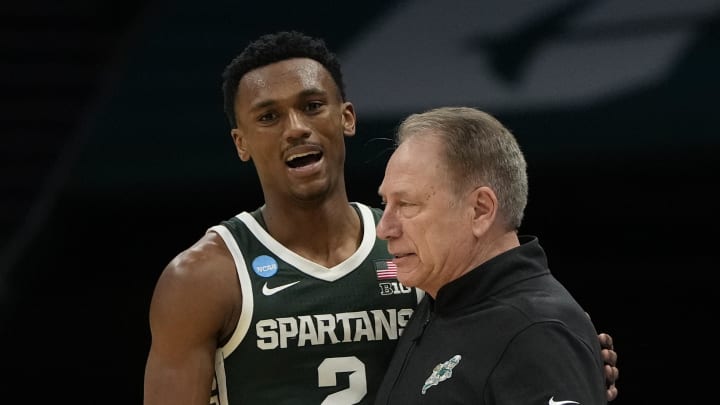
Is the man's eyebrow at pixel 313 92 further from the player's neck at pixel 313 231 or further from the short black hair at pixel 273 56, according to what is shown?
the player's neck at pixel 313 231

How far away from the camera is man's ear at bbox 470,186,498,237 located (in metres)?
2.29

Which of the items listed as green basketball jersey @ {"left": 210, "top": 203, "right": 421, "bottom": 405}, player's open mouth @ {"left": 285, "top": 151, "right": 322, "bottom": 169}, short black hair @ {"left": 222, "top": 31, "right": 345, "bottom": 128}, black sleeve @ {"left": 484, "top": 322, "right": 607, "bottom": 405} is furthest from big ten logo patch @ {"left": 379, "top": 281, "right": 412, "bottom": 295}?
black sleeve @ {"left": 484, "top": 322, "right": 607, "bottom": 405}

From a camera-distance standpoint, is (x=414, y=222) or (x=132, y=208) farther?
(x=132, y=208)

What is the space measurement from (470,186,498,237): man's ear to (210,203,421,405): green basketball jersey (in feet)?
1.81

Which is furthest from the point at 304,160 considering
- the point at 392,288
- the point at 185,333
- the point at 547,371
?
the point at 547,371

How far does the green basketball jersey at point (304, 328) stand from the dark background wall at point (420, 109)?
2169mm

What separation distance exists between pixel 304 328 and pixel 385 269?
0.28 meters

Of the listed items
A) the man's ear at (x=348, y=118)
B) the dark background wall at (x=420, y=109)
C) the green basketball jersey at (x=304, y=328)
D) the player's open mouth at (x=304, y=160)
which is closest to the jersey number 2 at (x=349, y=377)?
the green basketball jersey at (x=304, y=328)

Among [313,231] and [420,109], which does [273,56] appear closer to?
[313,231]

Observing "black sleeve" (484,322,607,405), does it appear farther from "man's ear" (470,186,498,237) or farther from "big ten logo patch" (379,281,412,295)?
"big ten logo patch" (379,281,412,295)

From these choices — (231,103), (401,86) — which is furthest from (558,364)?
(401,86)

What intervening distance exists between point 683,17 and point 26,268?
331 cm

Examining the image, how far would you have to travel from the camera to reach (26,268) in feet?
17.7

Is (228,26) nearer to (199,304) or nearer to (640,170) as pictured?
(640,170)
